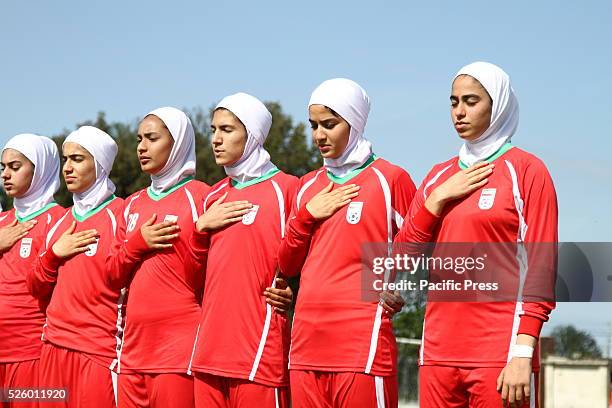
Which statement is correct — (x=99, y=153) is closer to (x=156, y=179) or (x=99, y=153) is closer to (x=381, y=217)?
(x=156, y=179)

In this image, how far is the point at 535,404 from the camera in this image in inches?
225

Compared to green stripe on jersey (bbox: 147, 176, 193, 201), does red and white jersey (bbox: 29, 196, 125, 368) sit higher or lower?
lower

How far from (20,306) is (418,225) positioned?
4611mm

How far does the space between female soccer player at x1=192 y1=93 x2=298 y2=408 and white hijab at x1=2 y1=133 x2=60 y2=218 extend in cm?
273

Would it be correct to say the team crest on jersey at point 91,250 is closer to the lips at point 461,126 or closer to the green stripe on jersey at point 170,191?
the green stripe on jersey at point 170,191

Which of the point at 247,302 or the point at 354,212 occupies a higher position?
the point at 354,212

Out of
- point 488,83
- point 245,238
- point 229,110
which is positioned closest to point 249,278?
point 245,238

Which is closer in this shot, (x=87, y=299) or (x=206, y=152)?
(x=87, y=299)

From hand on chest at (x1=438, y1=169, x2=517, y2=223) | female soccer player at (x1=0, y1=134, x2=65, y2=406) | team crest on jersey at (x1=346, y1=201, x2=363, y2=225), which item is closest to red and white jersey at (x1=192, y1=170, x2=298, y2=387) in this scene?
team crest on jersey at (x1=346, y1=201, x2=363, y2=225)

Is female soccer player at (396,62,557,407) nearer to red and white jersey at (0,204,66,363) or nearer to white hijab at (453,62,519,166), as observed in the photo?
white hijab at (453,62,519,166)

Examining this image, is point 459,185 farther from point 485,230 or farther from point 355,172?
point 355,172

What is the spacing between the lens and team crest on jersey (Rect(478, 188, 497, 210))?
5.94 metres
